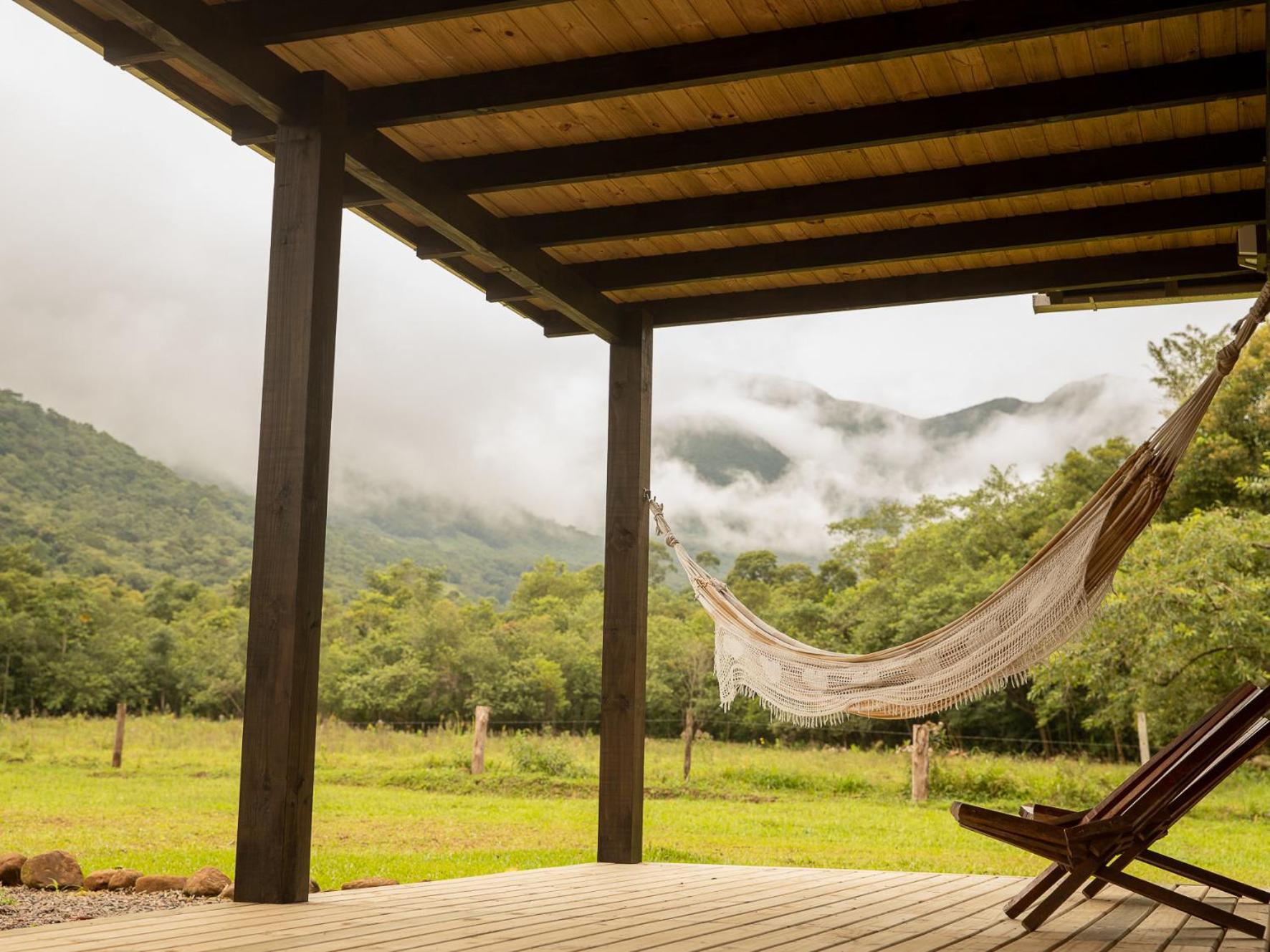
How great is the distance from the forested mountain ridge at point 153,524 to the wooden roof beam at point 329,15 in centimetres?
1887

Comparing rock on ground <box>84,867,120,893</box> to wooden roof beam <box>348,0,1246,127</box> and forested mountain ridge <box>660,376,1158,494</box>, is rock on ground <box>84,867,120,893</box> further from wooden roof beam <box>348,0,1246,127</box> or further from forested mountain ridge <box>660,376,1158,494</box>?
forested mountain ridge <box>660,376,1158,494</box>

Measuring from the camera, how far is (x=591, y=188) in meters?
3.43

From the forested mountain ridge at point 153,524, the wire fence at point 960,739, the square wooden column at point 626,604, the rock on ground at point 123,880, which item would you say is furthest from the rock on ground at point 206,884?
the forested mountain ridge at point 153,524

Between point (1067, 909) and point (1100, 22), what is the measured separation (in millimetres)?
2088

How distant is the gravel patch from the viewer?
3.91 m

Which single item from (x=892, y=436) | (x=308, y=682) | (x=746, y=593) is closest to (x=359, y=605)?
(x=746, y=593)

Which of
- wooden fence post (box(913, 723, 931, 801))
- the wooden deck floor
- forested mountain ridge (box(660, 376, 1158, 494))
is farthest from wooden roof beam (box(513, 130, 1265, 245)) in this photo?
forested mountain ridge (box(660, 376, 1158, 494))

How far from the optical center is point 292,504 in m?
2.61

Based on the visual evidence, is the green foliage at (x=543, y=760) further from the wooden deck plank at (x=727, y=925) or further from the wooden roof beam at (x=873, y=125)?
the wooden roof beam at (x=873, y=125)

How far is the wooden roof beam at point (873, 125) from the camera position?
2.70m

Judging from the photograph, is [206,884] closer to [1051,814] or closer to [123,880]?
[123,880]

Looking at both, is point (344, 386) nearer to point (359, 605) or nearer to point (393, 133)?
point (359, 605)

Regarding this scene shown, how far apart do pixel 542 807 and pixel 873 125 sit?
323 inches

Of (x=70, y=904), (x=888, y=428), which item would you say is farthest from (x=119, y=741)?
(x=888, y=428)
